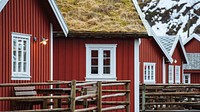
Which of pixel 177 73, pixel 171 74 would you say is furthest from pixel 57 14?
pixel 177 73

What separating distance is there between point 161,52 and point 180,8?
113 ft

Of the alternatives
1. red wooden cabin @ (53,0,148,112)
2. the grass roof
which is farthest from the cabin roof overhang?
the grass roof

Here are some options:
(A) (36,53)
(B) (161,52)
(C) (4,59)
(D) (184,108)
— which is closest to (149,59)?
(B) (161,52)

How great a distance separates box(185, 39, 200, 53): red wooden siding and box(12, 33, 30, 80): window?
3458cm

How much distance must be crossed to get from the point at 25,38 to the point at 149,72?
16.4 meters

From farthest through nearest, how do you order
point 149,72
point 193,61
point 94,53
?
point 193,61
point 149,72
point 94,53

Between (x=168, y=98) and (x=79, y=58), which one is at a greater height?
(x=79, y=58)

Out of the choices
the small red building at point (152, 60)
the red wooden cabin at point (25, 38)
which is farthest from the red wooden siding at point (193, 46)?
the red wooden cabin at point (25, 38)

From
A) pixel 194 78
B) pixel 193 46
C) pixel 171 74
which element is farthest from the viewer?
pixel 193 46

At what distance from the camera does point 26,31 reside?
1831cm

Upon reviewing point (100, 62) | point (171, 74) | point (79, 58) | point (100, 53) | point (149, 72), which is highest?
Answer: point (100, 53)

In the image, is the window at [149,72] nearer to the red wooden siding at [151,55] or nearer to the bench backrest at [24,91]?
the red wooden siding at [151,55]

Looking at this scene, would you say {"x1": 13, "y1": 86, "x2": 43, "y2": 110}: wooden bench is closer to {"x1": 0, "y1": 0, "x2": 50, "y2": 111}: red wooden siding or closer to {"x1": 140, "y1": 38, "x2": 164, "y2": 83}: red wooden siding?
{"x1": 0, "y1": 0, "x2": 50, "y2": 111}: red wooden siding

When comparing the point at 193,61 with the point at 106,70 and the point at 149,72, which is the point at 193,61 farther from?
the point at 106,70
